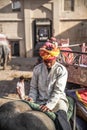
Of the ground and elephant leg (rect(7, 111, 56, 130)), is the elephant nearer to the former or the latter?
elephant leg (rect(7, 111, 56, 130))

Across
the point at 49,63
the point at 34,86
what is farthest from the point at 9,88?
the point at 49,63

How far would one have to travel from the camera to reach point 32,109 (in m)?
3.90

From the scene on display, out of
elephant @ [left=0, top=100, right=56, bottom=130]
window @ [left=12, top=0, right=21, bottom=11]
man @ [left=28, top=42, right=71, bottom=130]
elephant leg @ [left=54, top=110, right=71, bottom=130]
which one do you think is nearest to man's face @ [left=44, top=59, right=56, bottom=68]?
man @ [left=28, top=42, right=71, bottom=130]

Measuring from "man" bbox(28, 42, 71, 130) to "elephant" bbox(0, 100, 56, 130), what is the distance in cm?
44

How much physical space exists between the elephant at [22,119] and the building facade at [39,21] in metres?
18.3

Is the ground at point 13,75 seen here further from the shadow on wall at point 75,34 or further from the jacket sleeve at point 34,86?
the jacket sleeve at point 34,86

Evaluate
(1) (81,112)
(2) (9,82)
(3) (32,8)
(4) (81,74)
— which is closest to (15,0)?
(3) (32,8)

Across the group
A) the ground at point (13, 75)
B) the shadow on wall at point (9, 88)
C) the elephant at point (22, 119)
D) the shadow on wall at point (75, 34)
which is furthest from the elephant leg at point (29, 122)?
the shadow on wall at point (75, 34)

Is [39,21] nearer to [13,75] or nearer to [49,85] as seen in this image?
[13,75]

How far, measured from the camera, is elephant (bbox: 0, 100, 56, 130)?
3.60m

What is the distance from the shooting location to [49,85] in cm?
457

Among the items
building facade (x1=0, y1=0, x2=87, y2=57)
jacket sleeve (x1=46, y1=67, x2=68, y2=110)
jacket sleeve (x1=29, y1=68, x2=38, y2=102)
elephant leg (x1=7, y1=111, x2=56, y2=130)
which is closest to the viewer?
elephant leg (x1=7, y1=111, x2=56, y2=130)

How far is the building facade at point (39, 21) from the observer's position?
2181 centimetres

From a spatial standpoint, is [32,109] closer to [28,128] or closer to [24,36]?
[28,128]
